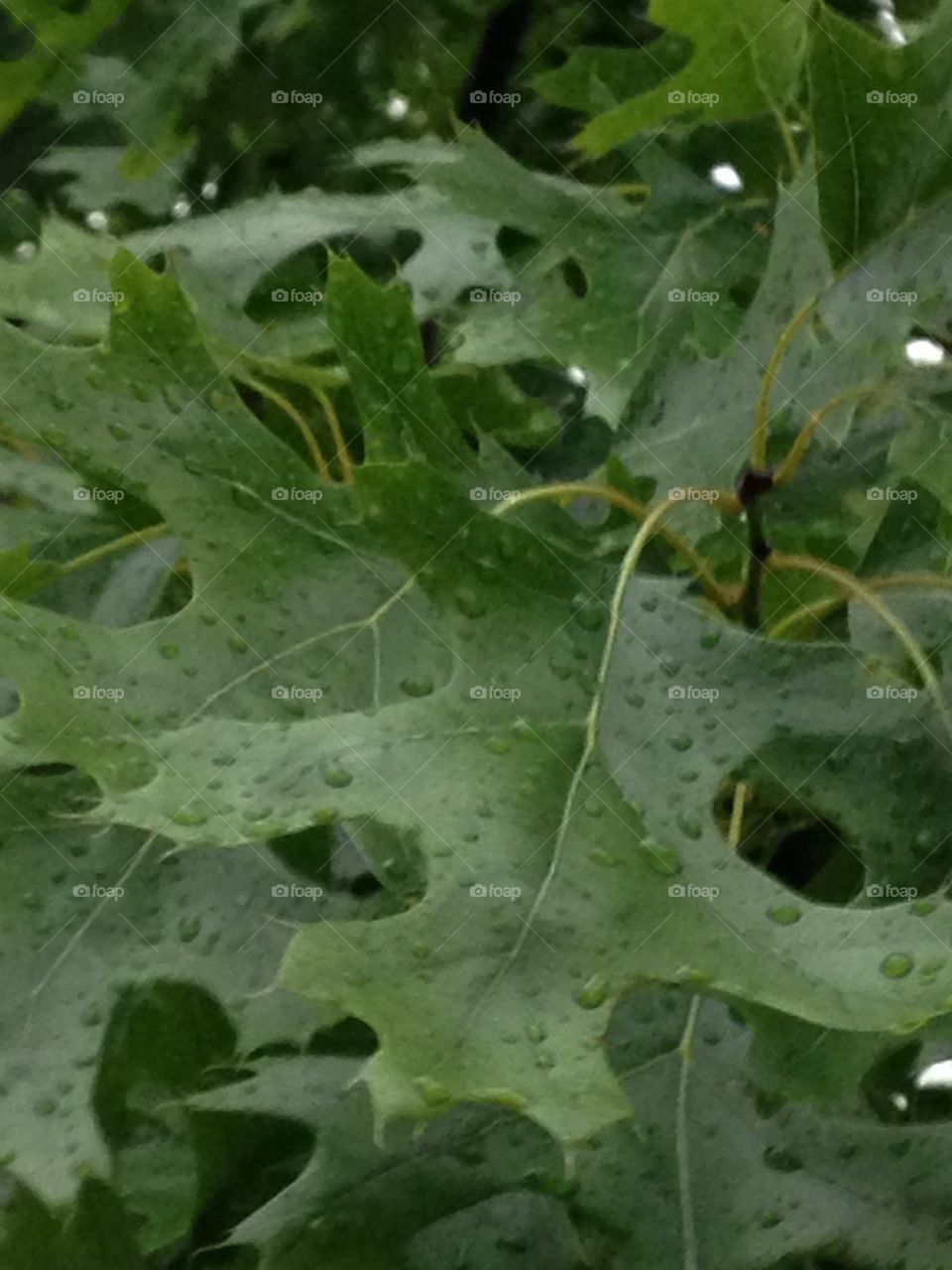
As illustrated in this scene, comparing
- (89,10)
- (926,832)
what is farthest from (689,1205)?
(89,10)

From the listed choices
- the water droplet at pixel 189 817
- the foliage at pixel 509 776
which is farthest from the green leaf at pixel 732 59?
the water droplet at pixel 189 817

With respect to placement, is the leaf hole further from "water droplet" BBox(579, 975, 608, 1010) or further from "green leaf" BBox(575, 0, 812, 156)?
"green leaf" BBox(575, 0, 812, 156)

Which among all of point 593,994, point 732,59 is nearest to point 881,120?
point 732,59

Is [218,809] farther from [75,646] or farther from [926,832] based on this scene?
[926,832]

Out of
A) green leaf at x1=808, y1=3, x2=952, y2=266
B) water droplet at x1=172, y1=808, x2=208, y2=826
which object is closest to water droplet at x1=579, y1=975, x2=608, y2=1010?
water droplet at x1=172, y1=808, x2=208, y2=826

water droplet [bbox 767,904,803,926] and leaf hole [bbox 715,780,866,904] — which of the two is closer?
water droplet [bbox 767,904,803,926]

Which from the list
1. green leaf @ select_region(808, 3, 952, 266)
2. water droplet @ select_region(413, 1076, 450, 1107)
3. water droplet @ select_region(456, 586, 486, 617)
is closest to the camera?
water droplet @ select_region(413, 1076, 450, 1107)

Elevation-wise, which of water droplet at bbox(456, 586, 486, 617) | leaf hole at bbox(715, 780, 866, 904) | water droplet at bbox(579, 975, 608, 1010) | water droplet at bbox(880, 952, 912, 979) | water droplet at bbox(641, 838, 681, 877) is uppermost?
water droplet at bbox(456, 586, 486, 617)

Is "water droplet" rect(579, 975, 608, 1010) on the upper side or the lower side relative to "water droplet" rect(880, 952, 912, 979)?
lower

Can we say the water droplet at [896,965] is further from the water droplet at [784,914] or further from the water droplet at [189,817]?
the water droplet at [189,817]
